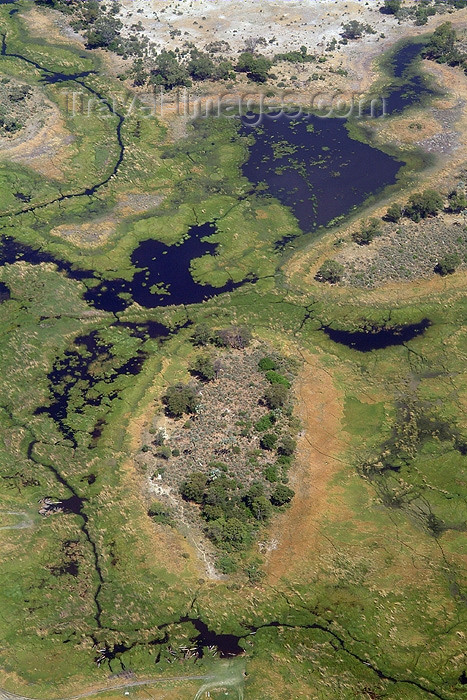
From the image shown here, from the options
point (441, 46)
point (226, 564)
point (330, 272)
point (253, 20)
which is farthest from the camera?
point (253, 20)

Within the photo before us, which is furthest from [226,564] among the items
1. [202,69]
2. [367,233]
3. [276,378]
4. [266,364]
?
[202,69]

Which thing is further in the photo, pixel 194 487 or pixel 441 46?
pixel 441 46

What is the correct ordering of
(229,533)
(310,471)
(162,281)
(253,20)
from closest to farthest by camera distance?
1. (229,533)
2. (310,471)
3. (162,281)
4. (253,20)

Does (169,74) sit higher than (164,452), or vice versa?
(169,74)

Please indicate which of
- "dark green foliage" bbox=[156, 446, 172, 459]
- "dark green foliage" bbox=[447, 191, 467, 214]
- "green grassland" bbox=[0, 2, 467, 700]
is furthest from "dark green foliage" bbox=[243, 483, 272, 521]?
"dark green foliage" bbox=[447, 191, 467, 214]

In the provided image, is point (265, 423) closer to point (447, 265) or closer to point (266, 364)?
point (266, 364)

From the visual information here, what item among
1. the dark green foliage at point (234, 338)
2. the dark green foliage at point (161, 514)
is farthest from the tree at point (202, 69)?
the dark green foliage at point (161, 514)

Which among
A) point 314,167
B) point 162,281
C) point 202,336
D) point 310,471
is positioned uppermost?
point 314,167

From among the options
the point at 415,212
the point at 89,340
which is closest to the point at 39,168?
the point at 89,340
